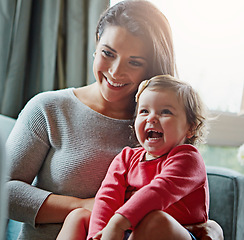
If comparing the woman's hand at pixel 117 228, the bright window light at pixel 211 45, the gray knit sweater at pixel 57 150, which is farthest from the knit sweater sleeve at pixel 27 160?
Result: the bright window light at pixel 211 45

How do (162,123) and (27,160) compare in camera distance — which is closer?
(162,123)

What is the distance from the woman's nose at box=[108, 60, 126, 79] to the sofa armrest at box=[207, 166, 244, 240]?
21.7 inches

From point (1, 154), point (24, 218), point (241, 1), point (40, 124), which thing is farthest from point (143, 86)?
point (241, 1)

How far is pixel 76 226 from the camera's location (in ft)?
3.59

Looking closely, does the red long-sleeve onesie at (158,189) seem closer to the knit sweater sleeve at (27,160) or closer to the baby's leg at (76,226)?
the baby's leg at (76,226)

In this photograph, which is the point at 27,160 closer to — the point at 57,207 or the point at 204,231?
the point at 57,207

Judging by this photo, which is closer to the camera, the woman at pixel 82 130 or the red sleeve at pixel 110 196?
the red sleeve at pixel 110 196

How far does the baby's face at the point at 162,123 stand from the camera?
1084 millimetres

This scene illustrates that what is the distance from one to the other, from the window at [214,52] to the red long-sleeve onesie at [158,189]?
1.09 meters

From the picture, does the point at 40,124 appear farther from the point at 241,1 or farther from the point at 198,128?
the point at 241,1

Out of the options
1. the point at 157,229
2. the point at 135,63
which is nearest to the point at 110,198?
the point at 157,229

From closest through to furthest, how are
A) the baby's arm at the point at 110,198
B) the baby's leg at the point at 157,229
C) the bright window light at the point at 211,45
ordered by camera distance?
1. the baby's leg at the point at 157,229
2. the baby's arm at the point at 110,198
3. the bright window light at the point at 211,45

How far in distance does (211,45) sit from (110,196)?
134cm

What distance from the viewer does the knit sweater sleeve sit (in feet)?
4.11
